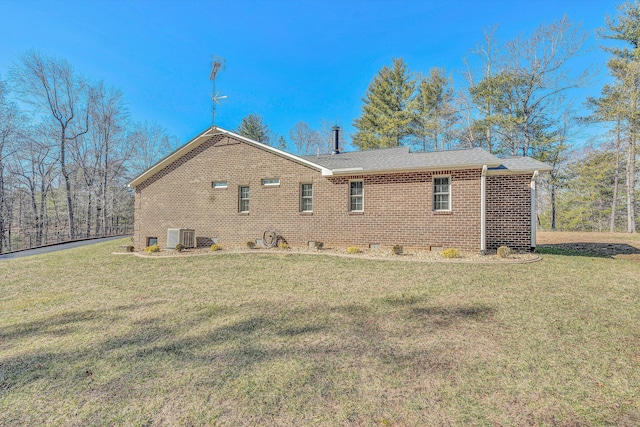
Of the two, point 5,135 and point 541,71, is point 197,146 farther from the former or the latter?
point 541,71

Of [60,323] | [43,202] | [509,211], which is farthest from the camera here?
[43,202]

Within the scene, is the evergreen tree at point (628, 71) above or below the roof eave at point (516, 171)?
above

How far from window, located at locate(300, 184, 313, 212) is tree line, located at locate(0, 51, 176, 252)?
23957 millimetres

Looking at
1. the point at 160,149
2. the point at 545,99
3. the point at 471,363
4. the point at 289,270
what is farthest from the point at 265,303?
the point at 160,149

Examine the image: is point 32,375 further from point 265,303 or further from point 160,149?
point 160,149

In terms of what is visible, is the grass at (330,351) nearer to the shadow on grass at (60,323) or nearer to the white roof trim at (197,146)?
the shadow on grass at (60,323)

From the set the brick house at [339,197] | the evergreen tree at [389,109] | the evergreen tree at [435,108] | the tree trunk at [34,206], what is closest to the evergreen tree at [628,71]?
the evergreen tree at [435,108]

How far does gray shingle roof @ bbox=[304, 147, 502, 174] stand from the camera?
936cm

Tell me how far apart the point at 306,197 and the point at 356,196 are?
217 centimetres

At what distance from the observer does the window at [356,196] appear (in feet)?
36.0

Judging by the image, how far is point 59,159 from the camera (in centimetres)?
2364

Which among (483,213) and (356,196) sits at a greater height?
(356,196)

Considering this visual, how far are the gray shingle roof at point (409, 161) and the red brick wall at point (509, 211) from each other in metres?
1.04

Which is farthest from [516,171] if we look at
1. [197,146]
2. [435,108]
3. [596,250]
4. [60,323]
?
[435,108]
